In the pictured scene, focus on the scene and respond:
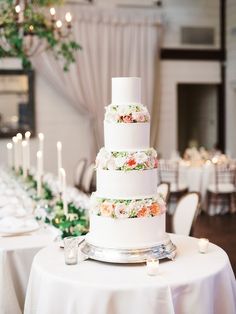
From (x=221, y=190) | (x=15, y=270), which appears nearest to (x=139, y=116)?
(x=15, y=270)

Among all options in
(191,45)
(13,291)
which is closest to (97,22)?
(191,45)

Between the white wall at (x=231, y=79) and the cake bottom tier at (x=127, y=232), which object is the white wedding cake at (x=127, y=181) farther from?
the white wall at (x=231, y=79)

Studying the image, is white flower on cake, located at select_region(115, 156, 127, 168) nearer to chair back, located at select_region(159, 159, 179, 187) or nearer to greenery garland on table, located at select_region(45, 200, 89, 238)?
greenery garland on table, located at select_region(45, 200, 89, 238)

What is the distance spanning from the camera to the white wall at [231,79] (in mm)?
10578

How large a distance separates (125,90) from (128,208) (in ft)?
2.03

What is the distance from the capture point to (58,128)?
32.6 feet

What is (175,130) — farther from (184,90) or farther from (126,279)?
(126,279)

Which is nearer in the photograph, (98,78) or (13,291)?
(13,291)

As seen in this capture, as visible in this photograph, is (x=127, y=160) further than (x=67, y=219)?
No

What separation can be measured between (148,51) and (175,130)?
1.72m

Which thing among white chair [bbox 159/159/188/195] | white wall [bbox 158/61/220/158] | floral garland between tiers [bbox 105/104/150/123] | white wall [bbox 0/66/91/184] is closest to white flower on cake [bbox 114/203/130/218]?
floral garland between tiers [bbox 105/104/150/123]

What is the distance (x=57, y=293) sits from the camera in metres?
2.43

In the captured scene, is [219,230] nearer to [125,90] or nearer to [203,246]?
[203,246]

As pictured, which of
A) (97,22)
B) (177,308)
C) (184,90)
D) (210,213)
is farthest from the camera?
(184,90)
